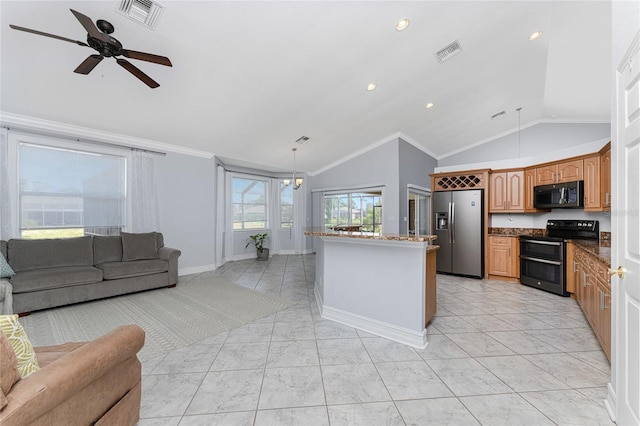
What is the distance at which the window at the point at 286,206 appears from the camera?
802cm

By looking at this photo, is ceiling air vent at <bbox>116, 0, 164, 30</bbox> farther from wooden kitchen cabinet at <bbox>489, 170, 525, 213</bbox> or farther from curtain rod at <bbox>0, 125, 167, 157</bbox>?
wooden kitchen cabinet at <bbox>489, 170, 525, 213</bbox>

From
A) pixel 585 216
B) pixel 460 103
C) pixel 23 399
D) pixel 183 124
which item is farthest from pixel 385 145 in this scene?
pixel 23 399

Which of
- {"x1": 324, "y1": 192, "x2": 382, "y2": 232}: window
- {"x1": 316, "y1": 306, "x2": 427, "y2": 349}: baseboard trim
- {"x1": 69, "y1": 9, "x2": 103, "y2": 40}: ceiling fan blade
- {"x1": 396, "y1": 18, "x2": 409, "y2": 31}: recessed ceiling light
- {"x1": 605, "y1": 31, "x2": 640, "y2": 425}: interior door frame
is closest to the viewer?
{"x1": 605, "y1": 31, "x2": 640, "y2": 425}: interior door frame

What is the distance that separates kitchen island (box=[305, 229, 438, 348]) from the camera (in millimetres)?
2455

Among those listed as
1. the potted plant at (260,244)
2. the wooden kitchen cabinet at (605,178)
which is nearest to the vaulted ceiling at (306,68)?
the wooden kitchen cabinet at (605,178)

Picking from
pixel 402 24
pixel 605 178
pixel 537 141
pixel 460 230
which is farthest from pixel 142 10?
pixel 537 141

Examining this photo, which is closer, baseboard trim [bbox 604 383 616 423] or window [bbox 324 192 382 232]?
baseboard trim [bbox 604 383 616 423]

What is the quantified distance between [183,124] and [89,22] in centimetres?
252

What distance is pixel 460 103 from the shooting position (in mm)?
4664

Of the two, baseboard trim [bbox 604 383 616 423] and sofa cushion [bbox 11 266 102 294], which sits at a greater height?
sofa cushion [bbox 11 266 102 294]

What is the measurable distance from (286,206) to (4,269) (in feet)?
18.9

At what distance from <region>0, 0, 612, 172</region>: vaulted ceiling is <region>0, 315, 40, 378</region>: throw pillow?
258 centimetres

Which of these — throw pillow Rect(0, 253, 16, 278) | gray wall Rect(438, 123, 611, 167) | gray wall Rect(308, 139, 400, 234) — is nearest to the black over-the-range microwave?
gray wall Rect(438, 123, 611, 167)

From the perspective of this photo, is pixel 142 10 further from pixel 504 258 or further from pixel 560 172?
pixel 504 258
